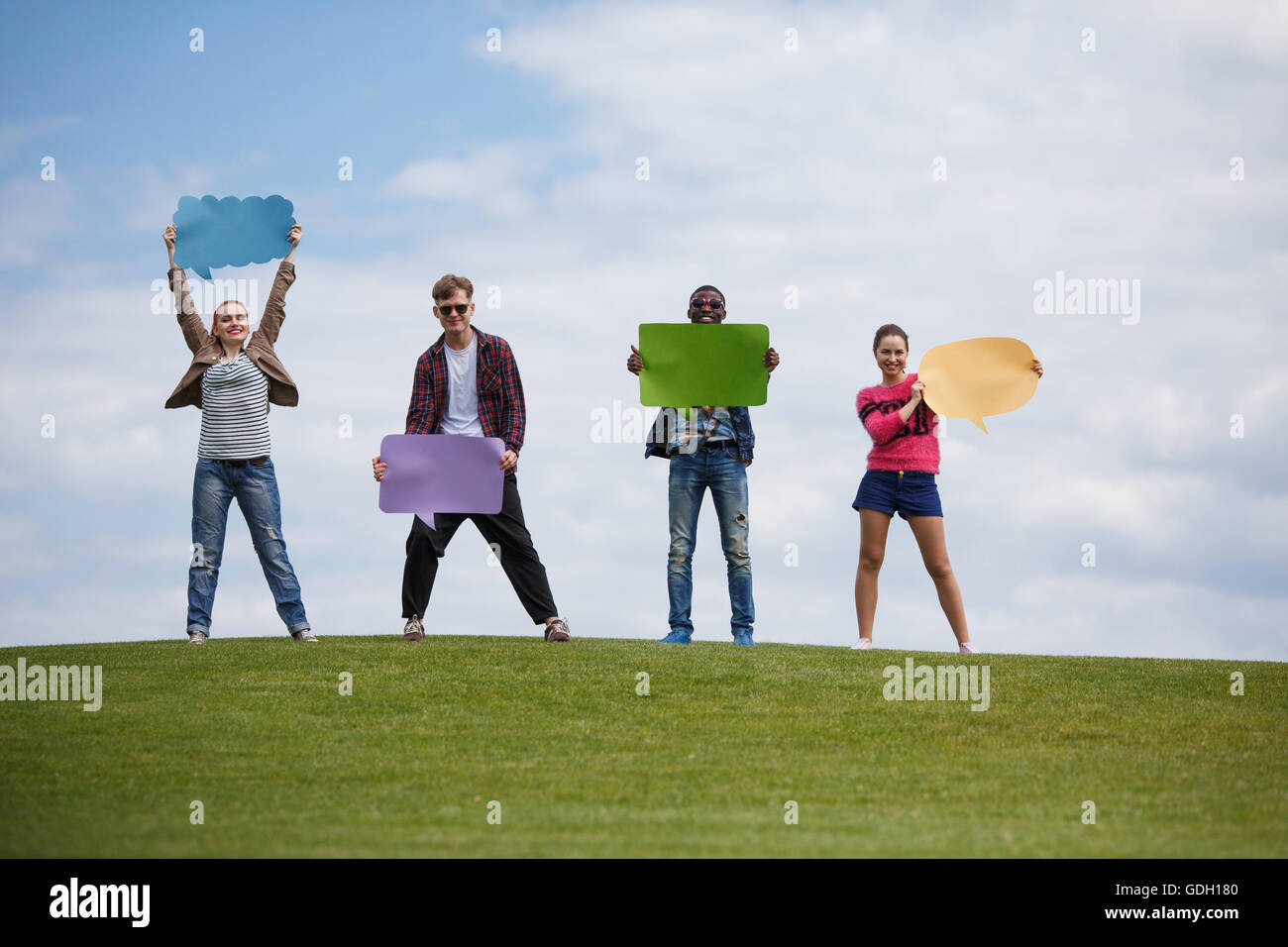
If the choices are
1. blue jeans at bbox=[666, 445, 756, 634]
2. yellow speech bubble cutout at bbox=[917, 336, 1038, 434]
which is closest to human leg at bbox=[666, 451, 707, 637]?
blue jeans at bbox=[666, 445, 756, 634]

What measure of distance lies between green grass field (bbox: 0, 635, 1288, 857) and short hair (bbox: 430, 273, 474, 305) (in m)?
2.69

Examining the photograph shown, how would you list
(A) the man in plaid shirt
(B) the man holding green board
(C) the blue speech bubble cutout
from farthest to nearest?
(C) the blue speech bubble cutout < (B) the man holding green board < (A) the man in plaid shirt

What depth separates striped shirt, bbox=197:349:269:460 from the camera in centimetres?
1023

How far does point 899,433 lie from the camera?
10.3 metres

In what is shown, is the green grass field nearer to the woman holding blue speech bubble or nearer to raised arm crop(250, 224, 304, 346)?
the woman holding blue speech bubble

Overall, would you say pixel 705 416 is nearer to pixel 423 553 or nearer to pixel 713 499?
pixel 713 499

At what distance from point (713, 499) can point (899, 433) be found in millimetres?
1521

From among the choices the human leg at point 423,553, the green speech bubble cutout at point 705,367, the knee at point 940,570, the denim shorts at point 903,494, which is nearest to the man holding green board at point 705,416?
the green speech bubble cutout at point 705,367

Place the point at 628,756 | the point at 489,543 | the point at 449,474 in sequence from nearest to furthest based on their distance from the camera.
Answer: the point at 628,756, the point at 449,474, the point at 489,543

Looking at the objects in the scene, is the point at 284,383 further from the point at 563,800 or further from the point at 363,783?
the point at 563,800

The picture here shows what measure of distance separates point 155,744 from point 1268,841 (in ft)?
19.1

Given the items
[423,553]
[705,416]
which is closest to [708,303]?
[705,416]

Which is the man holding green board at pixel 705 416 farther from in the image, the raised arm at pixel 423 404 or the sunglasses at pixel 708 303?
the raised arm at pixel 423 404
